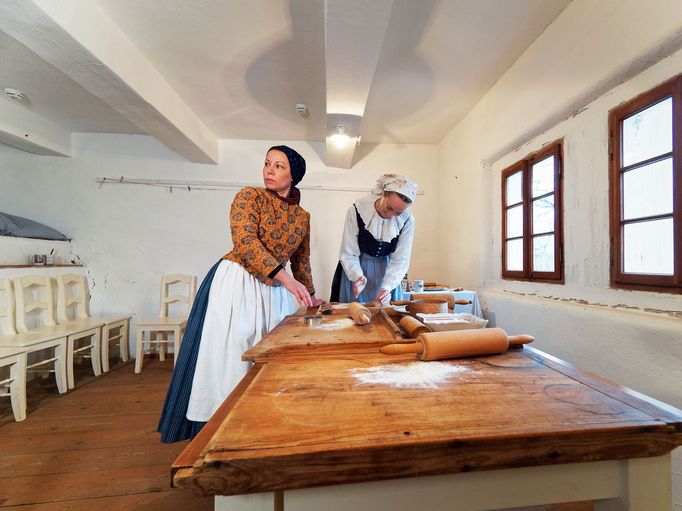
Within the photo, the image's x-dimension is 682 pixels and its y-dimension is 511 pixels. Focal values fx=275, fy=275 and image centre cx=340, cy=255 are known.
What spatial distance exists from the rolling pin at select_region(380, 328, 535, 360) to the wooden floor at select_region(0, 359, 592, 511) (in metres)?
1.11

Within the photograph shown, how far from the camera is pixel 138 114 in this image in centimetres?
230

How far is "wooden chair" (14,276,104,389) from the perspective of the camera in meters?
2.28

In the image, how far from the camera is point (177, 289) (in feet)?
10.9

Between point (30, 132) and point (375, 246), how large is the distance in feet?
12.0

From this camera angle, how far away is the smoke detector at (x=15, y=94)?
2.39 meters

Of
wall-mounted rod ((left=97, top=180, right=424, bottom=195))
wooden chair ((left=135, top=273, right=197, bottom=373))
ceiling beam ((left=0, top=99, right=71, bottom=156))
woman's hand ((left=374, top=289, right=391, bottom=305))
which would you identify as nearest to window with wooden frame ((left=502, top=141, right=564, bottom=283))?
woman's hand ((left=374, top=289, right=391, bottom=305))

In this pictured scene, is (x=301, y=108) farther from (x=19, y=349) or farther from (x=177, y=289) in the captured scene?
(x=19, y=349)

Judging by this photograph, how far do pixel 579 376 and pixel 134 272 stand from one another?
4034 millimetres

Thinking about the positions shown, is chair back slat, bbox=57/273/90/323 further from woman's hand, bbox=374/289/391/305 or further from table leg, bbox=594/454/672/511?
table leg, bbox=594/454/672/511

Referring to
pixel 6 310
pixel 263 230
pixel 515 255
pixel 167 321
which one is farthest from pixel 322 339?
pixel 6 310

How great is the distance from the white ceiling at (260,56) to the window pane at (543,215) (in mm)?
1105

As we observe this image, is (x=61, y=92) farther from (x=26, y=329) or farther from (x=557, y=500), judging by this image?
(x=557, y=500)

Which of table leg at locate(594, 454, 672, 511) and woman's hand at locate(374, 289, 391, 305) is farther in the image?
woman's hand at locate(374, 289, 391, 305)

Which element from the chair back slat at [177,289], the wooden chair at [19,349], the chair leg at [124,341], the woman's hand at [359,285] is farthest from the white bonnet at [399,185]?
the chair leg at [124,341]
